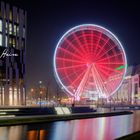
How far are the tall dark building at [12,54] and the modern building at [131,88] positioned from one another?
78651mm

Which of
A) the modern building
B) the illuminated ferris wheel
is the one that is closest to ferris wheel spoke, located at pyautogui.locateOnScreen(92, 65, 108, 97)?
the illuminated ferris wheel

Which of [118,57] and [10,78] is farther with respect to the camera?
[10,78]

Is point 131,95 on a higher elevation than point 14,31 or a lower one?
lower

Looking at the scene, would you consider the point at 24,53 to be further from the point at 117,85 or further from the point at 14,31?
the point at 117,85

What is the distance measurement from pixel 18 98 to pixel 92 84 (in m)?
18.7

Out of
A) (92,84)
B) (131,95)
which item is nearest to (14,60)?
(92,84)

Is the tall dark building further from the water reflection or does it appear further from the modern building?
the modern building

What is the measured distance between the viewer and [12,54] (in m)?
77.2

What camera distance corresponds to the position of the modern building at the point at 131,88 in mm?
156250

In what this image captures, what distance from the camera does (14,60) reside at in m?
78.2

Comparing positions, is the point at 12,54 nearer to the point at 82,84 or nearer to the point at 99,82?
the point at 99,82

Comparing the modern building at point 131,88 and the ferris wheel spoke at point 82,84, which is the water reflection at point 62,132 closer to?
the ferris wheel spoke at point 82,84

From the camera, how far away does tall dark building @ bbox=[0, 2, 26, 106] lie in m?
74.8

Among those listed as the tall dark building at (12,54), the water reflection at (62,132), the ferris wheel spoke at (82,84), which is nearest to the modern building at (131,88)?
the tall dark building at (12,54)
